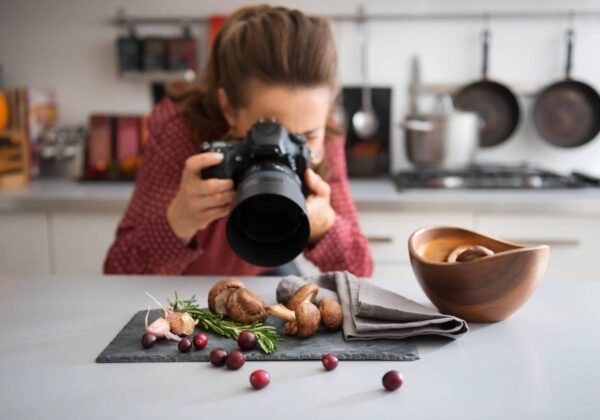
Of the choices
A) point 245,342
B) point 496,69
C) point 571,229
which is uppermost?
point 496,69

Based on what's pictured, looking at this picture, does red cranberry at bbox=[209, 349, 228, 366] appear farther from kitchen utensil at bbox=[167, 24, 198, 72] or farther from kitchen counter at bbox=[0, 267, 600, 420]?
kitchen utensil at bbox=[167, 24, 198, 72]

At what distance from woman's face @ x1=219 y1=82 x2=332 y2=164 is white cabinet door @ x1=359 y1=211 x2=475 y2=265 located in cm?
65

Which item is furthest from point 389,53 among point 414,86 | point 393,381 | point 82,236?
point 393,381

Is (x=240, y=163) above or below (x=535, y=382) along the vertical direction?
above

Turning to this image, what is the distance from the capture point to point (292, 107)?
1.05 m

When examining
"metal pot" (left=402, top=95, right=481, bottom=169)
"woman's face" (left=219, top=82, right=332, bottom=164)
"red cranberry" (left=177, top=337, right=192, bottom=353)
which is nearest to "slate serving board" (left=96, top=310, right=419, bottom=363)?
"red cranberry" (left=177, top=337, right=192, bottom=353)

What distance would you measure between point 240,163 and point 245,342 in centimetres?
29

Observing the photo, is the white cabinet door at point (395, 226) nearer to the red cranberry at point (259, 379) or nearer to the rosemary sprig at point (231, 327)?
the rosemary sprig at point (231, 327)

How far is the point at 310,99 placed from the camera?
1.06 metres

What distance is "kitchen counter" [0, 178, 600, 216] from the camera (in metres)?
1.66

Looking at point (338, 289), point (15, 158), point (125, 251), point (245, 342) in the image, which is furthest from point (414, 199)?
point (15, 158)

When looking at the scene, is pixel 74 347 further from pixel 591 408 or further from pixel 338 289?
pixel 591 408

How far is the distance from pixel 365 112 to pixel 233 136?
3.44 feet

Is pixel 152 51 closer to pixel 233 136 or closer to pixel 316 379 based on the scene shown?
pixel 233 136
